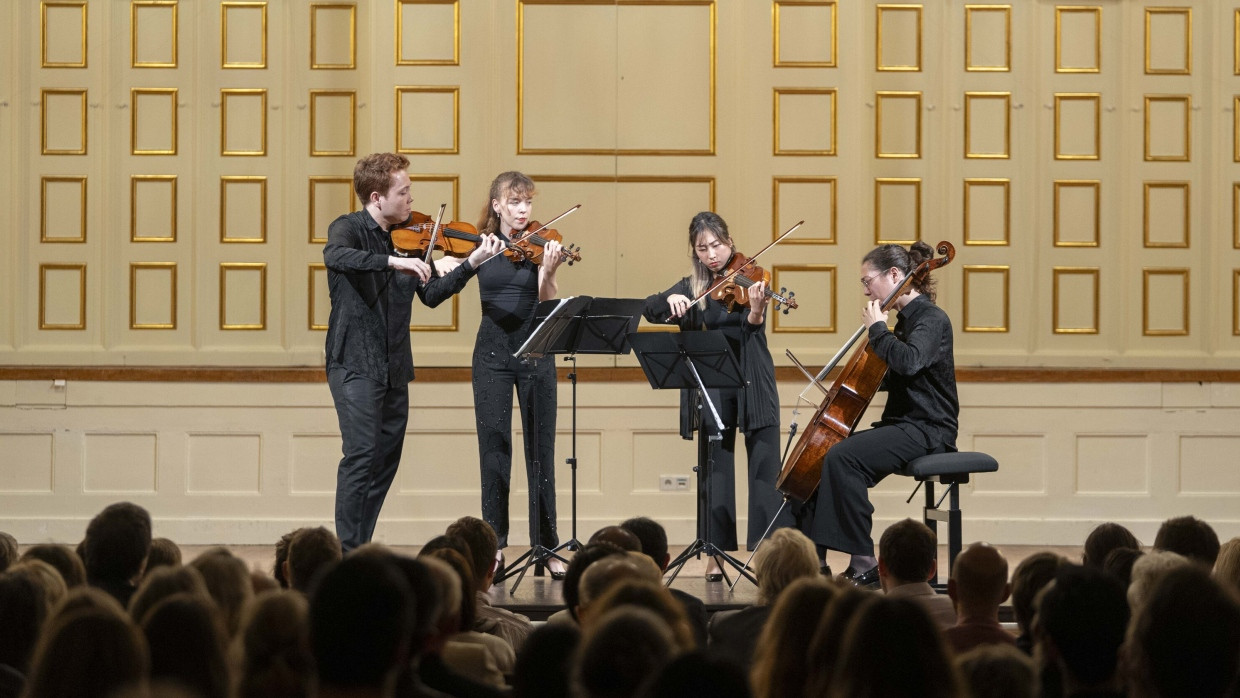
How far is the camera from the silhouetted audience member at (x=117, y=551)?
329cm

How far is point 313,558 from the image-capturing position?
11.5ft

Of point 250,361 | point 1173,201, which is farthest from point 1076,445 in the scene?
point 250,361

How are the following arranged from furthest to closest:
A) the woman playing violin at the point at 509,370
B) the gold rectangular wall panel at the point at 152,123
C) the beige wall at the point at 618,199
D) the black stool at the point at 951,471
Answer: the gold rectangular wall panel at the point at 152,123
the beige wall at the point at 618,199
the woman playing violin at the point at 509,370
the black stool at the point at 951,471

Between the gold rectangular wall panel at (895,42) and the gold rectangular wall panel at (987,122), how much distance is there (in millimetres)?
382

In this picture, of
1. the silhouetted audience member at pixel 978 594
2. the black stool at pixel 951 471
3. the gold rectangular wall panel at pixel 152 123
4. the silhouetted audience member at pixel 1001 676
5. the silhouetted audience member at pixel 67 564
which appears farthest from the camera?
the gold rectangular wall panel at pixel 152 123

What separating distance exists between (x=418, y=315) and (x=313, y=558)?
13.3 ft

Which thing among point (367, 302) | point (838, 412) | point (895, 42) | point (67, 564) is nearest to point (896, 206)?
point (895, 42)

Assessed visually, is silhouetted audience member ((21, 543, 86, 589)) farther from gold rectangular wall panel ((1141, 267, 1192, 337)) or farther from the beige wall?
gold rectangular wall panel ((1141, 267, 1192, 337))

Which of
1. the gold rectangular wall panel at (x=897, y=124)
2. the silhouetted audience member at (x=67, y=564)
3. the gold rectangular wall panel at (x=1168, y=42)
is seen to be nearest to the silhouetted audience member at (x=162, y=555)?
the silhouetted audience member at (x=67, y=564)

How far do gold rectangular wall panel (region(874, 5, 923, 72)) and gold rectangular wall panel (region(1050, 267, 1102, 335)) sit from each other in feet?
4.73

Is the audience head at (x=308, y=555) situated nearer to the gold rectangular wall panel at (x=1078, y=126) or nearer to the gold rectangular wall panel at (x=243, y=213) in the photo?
the gold rectangular wall panel at (x=243, y=213)

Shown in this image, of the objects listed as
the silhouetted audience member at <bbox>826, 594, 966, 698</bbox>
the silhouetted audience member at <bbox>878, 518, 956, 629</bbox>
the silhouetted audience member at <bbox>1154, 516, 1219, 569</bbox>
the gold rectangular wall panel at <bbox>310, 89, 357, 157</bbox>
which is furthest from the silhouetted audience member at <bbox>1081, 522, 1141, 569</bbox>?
the gold rectangular wall panel at <bbox>310, 89, 357, 157</bbox>

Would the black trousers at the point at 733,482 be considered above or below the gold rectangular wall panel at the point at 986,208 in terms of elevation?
below

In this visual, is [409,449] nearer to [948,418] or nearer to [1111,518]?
[948,418]
